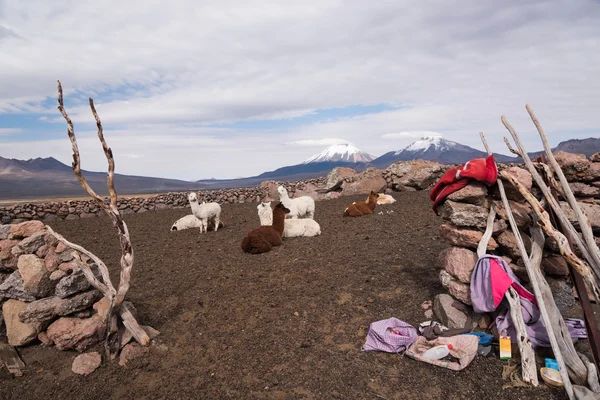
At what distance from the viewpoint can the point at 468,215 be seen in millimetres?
5090

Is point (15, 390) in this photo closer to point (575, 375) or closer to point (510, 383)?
point (510, 383)

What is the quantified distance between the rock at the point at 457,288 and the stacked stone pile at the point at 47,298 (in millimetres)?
4668

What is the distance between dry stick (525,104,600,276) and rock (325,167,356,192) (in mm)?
16573

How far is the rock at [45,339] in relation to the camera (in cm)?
505

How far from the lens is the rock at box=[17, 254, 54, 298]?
17.0 feet

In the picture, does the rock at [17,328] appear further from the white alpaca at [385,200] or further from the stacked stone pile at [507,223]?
the white alpaca at [385,200]

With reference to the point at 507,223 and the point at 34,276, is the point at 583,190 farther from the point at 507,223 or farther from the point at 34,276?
the point at 34,276

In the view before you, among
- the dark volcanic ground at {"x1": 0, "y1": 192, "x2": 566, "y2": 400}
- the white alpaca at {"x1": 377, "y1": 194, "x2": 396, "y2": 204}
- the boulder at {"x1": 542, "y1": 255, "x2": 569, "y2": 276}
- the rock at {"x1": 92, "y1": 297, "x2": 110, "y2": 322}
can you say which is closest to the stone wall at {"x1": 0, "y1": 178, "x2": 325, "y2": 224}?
the white alpaca at {"x1": 377, "y1": 194, "x2": 396, "y2": 204}

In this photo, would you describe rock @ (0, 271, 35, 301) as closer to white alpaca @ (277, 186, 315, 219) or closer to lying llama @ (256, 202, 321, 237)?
lying llama @ (256, 202, 321, 237)

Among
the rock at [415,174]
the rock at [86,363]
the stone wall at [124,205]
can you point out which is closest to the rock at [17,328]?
the rock at [86,363]

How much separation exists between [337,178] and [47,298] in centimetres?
1795

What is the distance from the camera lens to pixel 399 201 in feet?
51.5

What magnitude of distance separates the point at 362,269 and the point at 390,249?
4.73 feet

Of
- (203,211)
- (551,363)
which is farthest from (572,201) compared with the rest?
(203,211)
